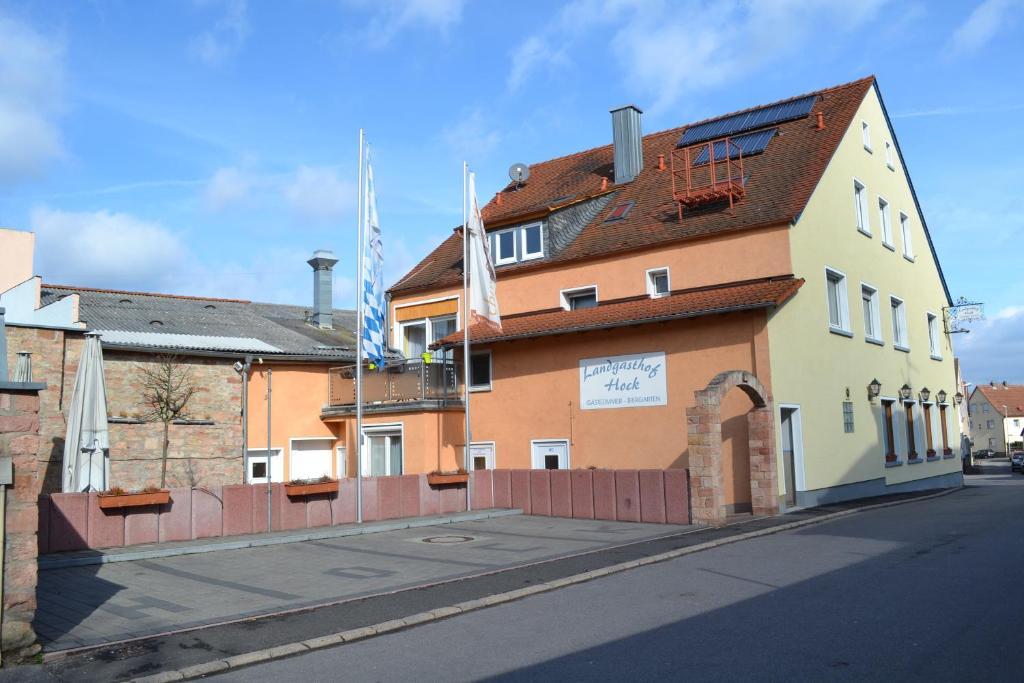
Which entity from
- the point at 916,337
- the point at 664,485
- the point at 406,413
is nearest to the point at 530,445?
the point at 406,413

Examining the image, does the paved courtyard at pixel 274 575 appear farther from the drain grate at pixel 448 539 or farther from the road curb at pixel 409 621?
the road curb at pixel 409 621

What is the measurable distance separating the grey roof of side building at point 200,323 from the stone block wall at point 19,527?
14.7 metres

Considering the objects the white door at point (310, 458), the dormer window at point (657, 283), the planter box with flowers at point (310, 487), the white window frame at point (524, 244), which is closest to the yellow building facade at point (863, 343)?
the dormer window at point (657, 283)

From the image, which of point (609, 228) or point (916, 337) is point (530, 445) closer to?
point (609, 228)

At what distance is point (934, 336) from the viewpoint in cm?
3123

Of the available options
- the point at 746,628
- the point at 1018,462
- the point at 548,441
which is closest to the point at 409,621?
the point at 746,628

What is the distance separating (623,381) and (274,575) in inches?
436

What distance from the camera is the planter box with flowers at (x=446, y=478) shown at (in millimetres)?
18734

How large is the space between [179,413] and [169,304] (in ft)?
22.5

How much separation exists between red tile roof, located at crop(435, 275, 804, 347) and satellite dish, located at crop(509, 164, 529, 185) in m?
6.57

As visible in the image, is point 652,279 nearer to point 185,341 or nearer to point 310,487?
point 310,487

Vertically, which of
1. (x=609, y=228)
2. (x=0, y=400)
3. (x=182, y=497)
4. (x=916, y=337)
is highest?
(x=609, y=228)

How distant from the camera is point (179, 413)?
21.7 meters

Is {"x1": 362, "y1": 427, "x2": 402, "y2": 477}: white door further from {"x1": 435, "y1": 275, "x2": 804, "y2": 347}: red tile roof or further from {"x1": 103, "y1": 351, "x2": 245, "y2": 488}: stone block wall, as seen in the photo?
{"x1": 103, "y1": 351, "x2": 245, "y2": 488}: stone block wall
